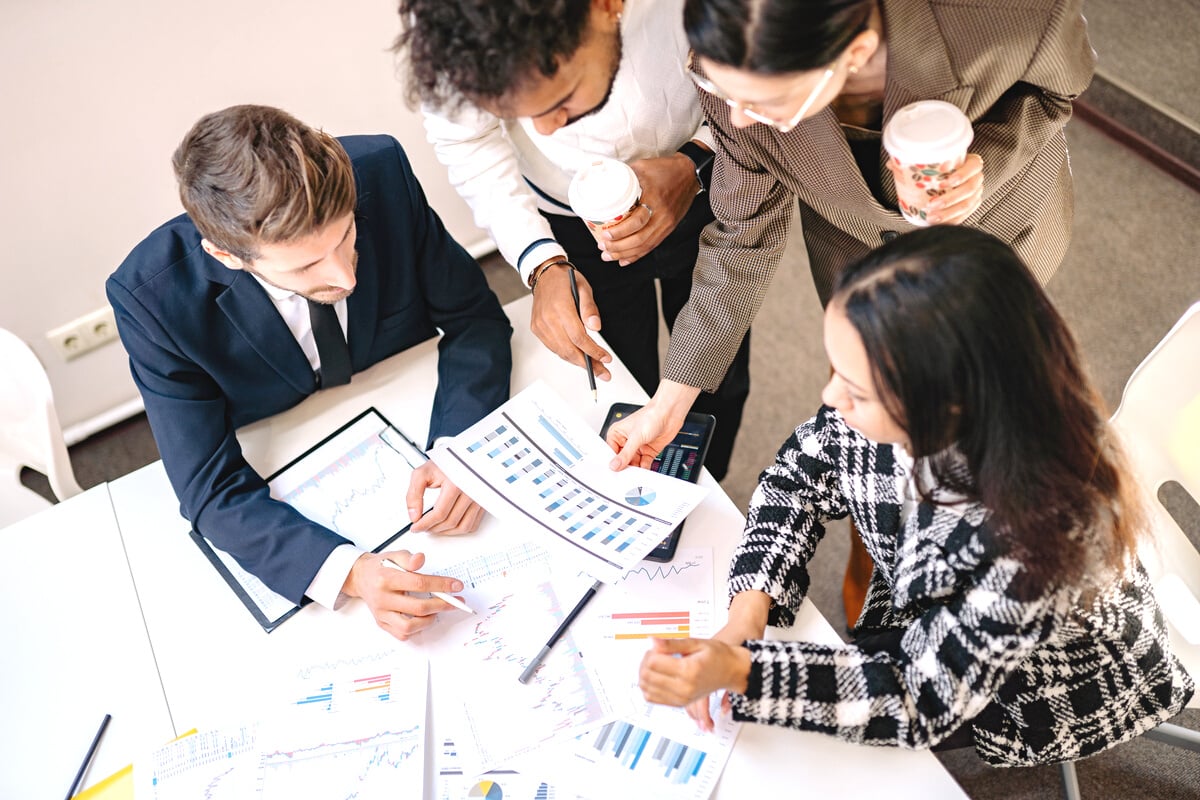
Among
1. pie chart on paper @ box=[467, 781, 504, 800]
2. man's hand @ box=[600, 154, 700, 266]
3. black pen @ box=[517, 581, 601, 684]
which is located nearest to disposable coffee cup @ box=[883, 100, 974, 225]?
man's hand @ box=[600, 154, 700, 266]

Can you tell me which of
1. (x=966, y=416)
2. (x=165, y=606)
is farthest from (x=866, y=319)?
(x=165, y=606)

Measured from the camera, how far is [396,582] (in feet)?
4.40

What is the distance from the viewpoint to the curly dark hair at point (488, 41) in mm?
1027

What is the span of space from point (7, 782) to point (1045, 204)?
1.70 m

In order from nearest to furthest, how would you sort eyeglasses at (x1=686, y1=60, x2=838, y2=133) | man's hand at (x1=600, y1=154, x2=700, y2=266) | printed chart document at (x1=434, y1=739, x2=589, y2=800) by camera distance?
eyeglasses at (x1=686, y1=60, x2=838, y2=133)
printed chart document at (x1=434, y1=739, x2=589, y2=800)
man's hand at (x1=600, y1=154, x2=700, y2=266)

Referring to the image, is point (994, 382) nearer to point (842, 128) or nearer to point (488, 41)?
point (842, 128)

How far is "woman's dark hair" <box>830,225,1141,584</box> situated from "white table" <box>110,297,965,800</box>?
1.12 feet

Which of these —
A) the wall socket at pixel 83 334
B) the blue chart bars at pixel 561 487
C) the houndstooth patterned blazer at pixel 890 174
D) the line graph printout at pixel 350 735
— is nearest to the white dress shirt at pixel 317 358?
the line graph printout at pixel 350 735

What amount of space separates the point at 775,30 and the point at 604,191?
456 millimetres

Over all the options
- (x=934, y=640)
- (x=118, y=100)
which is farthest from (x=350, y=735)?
(x=118, y=100)

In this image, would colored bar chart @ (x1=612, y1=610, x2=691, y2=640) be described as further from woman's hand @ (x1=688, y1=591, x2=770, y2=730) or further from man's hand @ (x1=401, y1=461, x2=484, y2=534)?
man's hand @ (x1=401, y1=461, x2=484, y2=534)

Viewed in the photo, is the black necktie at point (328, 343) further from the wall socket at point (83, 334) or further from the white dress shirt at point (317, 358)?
the wall socket at point (83, 334)

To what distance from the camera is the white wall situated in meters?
2.10

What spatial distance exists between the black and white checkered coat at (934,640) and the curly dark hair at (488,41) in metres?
0.64
